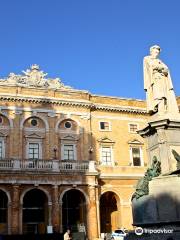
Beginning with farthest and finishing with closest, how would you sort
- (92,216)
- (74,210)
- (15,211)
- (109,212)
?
1. (109,212)
2. (74,210)
3. (92,216)
4. (15,211)

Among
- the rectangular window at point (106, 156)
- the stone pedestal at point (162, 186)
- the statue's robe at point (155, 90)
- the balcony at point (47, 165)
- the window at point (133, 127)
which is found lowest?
the stone pedestal at point (162, 186)

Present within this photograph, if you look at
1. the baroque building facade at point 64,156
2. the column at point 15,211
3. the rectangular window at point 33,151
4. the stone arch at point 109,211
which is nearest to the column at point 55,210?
the baroque building facade at point 64,156

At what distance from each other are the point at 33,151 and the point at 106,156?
25.6 ft

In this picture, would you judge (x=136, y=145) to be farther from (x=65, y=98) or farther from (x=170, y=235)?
(x=170, y=235)

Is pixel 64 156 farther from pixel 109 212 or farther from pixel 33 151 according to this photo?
pixel 109 212

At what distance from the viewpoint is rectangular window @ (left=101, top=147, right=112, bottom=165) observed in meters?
40.2

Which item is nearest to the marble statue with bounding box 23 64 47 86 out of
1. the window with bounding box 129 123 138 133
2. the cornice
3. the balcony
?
the cornice

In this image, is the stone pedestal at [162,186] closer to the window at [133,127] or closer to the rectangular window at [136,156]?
the rectangular window at [136,156]

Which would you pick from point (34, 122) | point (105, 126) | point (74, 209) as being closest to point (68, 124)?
point (34, 122)

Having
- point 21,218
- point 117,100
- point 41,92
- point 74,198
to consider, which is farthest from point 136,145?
point 21,218

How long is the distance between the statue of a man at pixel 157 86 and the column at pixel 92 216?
24287 millimetres

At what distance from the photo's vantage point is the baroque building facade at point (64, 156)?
1374 inches

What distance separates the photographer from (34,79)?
131ft

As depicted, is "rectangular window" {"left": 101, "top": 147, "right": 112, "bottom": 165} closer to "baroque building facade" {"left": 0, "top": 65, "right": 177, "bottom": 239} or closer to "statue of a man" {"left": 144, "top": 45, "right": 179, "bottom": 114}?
"baroque building facade" {"left": 0, "top": 65, "right": 177, "bottom": 239}
